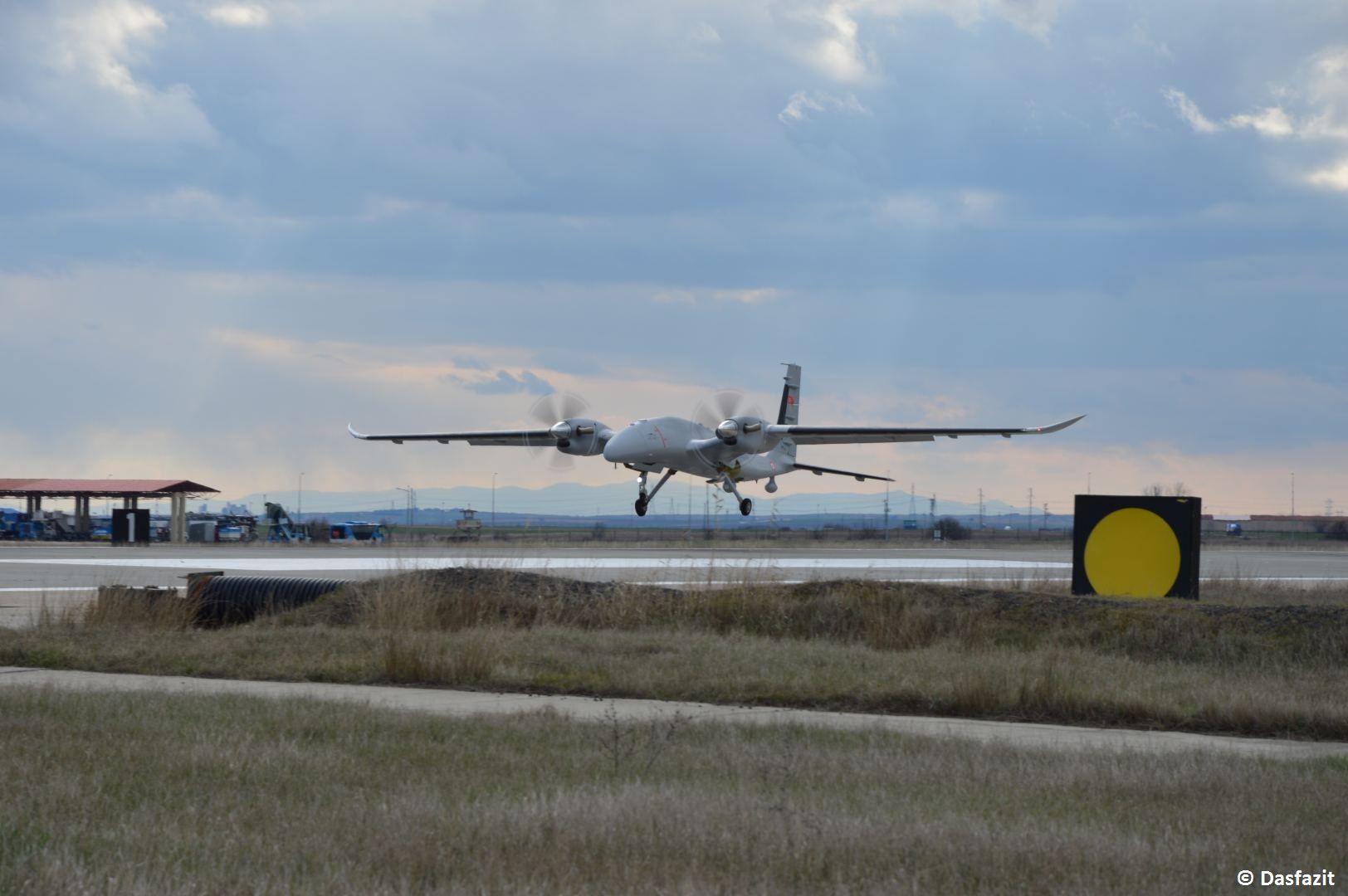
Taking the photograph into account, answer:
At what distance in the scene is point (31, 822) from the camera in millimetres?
6449

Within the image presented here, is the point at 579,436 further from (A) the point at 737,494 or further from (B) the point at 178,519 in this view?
(B) the point at 178,519

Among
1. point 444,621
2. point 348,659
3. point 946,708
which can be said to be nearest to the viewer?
point 946,708

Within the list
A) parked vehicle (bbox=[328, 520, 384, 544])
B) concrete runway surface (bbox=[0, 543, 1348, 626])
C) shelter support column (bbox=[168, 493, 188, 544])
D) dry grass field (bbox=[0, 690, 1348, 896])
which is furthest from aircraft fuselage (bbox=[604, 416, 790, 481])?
parked vehicle (bbox=[328, 520, 384, 544])

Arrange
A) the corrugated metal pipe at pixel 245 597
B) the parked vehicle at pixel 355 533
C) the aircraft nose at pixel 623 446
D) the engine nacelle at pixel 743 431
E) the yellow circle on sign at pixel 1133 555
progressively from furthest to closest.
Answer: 1. the parked vehicle at pixel 355 533
2. the engine nacelle at pixel 743 431
3. the aircraft nose at pixel 623 446
4. the yellow circle on sign at pixel 1133 555
5. the corrugated metal pipe at pixel 245 597

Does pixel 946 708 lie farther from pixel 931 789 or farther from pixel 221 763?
pixel 221 763

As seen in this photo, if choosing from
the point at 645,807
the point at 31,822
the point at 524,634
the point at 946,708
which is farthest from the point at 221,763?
the point at 524,634

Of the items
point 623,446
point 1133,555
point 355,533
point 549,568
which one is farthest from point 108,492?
point 1133,555

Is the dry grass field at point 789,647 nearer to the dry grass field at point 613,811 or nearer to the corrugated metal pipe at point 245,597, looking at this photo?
the corrugated metal pipe at point 245,597

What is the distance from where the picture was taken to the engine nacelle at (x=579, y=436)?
52.7m

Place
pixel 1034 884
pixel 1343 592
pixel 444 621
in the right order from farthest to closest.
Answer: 1. pixel 1343 592
2. pixel 444 621
3. pixel 1034 884

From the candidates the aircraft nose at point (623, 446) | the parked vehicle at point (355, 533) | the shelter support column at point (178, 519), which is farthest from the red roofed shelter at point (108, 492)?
the aircraft nose at point (623, 446)

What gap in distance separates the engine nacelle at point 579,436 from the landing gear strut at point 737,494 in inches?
189

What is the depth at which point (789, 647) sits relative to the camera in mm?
14352

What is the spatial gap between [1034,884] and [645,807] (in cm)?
195
